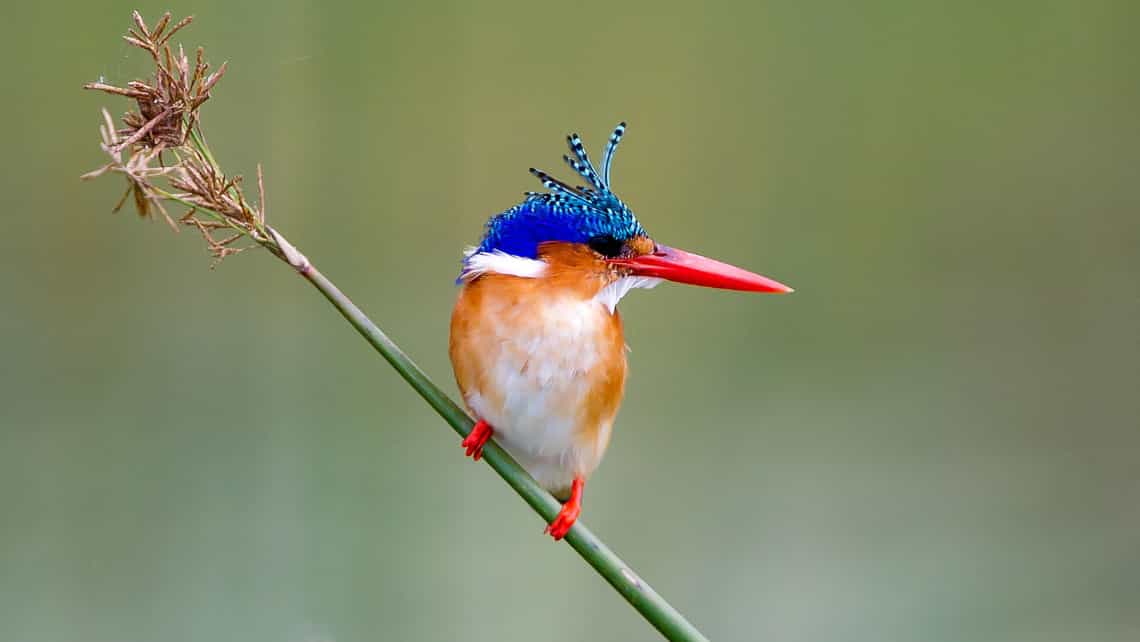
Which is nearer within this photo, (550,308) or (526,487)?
(526,487)

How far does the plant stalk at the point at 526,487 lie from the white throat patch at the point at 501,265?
24 centimetres

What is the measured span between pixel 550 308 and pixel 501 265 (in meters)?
0.06

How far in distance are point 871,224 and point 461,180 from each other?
97cm

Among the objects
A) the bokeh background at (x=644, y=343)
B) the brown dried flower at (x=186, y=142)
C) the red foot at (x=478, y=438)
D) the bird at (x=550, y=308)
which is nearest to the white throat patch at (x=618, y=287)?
the bird at (x=550, y=308)

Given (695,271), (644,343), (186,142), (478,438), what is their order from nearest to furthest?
1. (186,142)
2. (695,271)
3. (478,438)
4. (644,343)

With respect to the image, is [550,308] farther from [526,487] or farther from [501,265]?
[526,487]

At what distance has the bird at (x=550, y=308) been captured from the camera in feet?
3.10

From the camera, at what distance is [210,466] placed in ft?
6.84

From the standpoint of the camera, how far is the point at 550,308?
954mm

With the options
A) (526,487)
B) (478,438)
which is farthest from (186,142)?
(478,438)

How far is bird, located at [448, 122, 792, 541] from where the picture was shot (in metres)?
0.95

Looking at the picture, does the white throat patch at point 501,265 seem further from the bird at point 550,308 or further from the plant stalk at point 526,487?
the plant stalk at point 526,487

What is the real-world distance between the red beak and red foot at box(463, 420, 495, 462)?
0.18 metres

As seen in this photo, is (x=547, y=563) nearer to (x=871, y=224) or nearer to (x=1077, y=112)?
(x=871, y=224)
